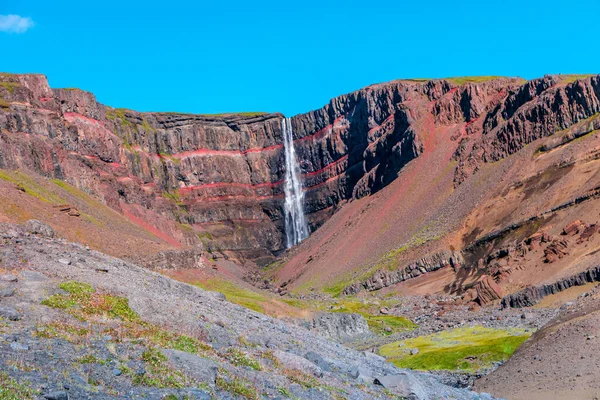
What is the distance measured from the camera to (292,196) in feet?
587

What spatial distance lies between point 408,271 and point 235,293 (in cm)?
4776

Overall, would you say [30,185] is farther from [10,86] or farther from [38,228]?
[10,86]

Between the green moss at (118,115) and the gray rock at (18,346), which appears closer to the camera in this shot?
the gray rock at (18,346)

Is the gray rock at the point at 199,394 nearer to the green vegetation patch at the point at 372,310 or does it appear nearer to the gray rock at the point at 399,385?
the gray rock at the point at 399,385

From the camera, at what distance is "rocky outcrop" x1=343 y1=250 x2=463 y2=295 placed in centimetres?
9325

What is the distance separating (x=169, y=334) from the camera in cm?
2012

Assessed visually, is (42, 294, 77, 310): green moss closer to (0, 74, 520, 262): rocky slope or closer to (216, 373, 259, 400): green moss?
(216, 373, 259, 400): green moss

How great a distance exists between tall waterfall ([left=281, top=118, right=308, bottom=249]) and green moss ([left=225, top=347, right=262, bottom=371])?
150m

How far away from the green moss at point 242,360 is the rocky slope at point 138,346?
41 mm

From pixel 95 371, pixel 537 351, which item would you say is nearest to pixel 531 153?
pixel 537 351

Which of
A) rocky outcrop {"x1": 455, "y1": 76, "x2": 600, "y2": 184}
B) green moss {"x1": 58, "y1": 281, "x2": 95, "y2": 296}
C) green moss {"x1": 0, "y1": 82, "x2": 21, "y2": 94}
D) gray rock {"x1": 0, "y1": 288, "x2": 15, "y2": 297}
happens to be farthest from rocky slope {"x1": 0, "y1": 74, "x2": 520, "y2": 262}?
gray rock {"x1": 0, "y1": 288, "x2": 15, "y2": 297}

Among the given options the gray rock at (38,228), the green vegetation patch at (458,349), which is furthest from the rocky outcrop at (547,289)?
the gray rock at (38,228)

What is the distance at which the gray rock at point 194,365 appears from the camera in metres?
16.5

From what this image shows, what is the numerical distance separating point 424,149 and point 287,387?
12429 centimetres
